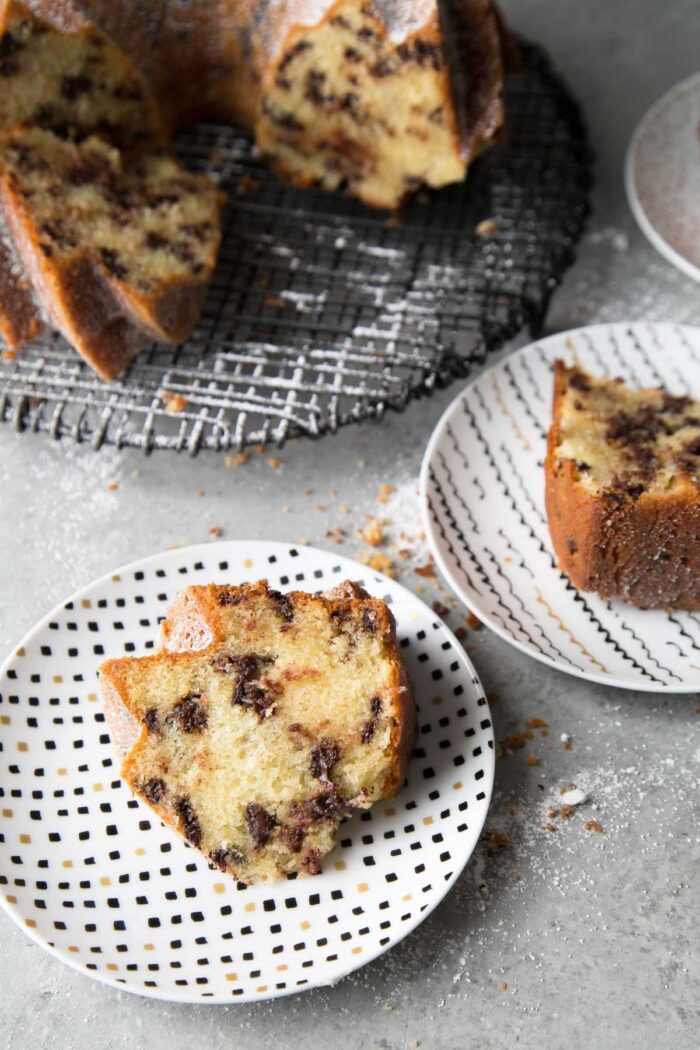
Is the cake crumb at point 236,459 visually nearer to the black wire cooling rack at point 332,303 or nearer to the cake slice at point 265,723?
the black wire cooling rack at point 332,303

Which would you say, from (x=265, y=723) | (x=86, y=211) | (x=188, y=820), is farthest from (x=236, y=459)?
(x=188, y=820)

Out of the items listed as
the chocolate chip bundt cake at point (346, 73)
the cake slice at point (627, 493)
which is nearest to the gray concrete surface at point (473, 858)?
the cake slice at point (627, 493)

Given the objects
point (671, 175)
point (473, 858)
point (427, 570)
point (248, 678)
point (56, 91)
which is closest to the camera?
point (248, 678)

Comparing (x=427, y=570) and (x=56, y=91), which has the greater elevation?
(x=56, y=91)

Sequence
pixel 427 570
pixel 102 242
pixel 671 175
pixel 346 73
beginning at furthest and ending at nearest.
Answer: pixel 671 175 → pixel 346 73 → pixel 102 242 → pixel 427 570

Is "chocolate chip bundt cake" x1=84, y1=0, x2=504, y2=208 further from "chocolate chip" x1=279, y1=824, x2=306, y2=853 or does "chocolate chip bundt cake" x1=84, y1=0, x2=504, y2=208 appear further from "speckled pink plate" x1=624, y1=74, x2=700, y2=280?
"chocolate chip" x1=279, y1=824, x2=306, y2=853

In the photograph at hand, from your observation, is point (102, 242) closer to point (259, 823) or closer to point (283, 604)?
point (283, 604)
